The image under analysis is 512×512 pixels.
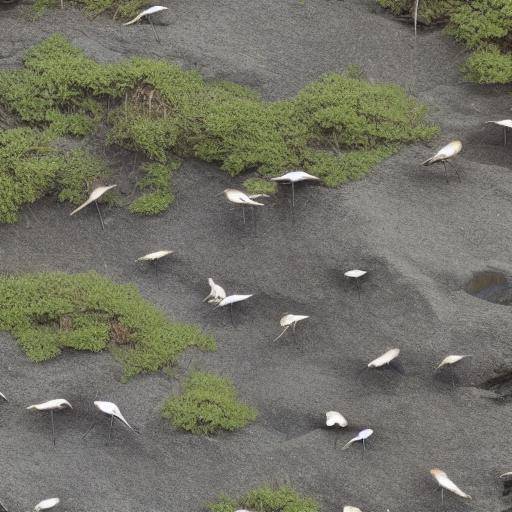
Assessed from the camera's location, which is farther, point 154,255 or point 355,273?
point 154,255

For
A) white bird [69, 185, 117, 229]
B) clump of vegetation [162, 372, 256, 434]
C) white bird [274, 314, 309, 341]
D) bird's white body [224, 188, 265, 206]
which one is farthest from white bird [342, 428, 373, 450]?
white bird [69, 185, 117, 229]

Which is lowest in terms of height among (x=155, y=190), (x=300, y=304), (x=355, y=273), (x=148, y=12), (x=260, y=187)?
(x=300, y=304)

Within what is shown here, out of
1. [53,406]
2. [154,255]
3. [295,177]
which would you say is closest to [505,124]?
[295,177]


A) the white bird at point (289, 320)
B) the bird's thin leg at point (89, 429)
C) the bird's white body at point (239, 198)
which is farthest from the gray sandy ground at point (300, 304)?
the bird's white body at point (239, 198)

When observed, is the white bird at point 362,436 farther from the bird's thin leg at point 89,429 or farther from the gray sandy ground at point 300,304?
the bird's thin leg at point 89,429

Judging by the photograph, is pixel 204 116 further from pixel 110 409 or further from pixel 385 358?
pixel 110 409

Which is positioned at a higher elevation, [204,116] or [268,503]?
[204,116]

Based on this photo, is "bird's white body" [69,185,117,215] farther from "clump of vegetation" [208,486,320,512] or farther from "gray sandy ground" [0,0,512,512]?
"clump of vegetation" [208,486,320,512]
